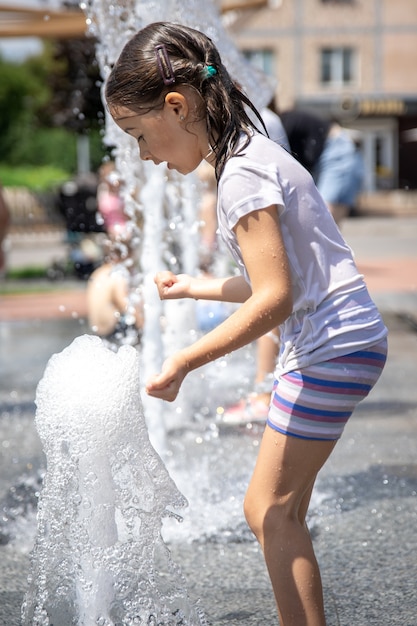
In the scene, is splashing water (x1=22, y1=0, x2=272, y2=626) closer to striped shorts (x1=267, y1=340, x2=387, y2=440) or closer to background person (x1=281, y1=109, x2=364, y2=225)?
striped shorts (x1=267, y1=340, x2=387, y2=440)

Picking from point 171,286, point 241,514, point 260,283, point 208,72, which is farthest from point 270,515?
point 241,514

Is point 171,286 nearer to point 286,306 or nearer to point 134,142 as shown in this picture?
point 286,306

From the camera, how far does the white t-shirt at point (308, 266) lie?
209 centimetres

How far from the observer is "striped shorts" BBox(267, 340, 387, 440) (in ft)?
6.95

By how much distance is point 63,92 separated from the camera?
105ft

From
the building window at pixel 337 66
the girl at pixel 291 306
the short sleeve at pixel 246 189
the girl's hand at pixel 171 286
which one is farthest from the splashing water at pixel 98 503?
the building window at pixel 337 66

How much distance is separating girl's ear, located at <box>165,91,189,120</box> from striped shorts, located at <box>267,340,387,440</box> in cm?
58

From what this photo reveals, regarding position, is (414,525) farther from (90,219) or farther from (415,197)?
(415,197)

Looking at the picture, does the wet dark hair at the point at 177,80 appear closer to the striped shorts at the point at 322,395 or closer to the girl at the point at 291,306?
the girl at the point at 291,306

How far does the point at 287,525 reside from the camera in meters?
Answer: 2.15

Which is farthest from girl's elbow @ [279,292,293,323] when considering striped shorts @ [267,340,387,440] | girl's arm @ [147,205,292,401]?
striped shorts @ [267,340,387,440]

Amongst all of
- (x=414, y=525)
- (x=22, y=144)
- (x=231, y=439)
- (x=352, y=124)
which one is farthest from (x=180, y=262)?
(x=22, y=144)

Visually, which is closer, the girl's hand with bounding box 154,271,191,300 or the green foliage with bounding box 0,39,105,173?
the girl's hand with bounding box 154,271,191,300

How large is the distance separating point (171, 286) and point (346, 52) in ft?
129
